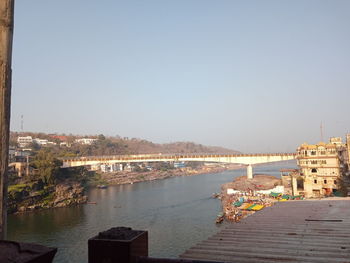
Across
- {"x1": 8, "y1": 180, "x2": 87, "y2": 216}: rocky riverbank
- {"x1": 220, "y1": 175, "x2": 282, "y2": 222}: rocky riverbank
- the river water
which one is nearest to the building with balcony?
{"x1": 220, "y1": 175, "x2": 282, "y2": 222}: rocky riverbank

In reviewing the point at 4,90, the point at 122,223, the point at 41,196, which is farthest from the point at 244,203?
the point at 4,90

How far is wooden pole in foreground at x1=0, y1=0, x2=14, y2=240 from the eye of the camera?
1.41m

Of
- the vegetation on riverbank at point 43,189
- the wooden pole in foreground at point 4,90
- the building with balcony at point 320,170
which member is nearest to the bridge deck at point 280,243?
the wooden pole in foreground at point 4,90

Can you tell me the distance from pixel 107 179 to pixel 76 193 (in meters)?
20.6

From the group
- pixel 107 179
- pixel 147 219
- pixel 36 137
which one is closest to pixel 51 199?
pixel 147 219

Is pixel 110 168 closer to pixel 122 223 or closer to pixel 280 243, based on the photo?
pixel 122 223

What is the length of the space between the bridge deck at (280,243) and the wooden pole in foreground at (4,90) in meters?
2.32

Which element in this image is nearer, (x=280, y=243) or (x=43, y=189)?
(x=280, y=243)

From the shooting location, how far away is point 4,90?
1.46 metres

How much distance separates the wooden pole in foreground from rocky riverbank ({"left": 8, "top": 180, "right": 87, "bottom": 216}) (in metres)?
25.9

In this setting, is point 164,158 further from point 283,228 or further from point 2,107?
point 2,107

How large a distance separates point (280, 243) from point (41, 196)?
92.7 feet

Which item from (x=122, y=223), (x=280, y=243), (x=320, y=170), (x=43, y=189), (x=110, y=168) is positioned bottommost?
(x=122, y=223)

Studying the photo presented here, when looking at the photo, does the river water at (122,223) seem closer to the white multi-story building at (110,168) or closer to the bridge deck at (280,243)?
the bridge deck at (280,243)
